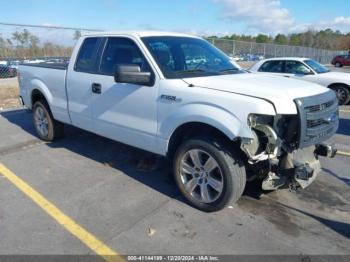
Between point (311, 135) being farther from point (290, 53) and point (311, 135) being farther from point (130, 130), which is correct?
point (290, 53)

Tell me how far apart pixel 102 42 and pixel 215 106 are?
2317mm

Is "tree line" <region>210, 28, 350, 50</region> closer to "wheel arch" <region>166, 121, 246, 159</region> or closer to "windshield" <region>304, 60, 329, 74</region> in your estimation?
"windshield" <region>304, 60, 329, 74</region>

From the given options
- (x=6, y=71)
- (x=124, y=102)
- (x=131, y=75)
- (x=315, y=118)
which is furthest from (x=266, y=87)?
(x=6, y=71)

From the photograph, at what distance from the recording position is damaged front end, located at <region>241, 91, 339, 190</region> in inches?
134

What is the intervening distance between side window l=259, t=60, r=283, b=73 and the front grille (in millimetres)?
7833

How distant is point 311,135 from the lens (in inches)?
138

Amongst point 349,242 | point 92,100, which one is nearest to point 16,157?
point 92,100

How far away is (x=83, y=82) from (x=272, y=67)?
809cm

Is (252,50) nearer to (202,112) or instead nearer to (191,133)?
(191,133)

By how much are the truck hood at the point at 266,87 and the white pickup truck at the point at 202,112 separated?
0.04 ft

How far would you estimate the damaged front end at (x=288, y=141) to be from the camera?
3.41 meters

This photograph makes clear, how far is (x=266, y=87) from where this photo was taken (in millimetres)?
3654

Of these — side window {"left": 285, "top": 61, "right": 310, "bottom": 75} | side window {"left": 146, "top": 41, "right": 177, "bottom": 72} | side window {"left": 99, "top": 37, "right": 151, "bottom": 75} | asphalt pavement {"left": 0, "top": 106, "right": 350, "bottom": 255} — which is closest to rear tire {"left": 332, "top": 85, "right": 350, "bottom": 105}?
side window {"left": 285, "top": 61, "right": 310, "bottom": 75}

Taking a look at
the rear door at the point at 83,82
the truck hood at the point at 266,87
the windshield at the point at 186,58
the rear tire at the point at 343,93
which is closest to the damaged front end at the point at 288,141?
the truck hood at the point at 266,87
